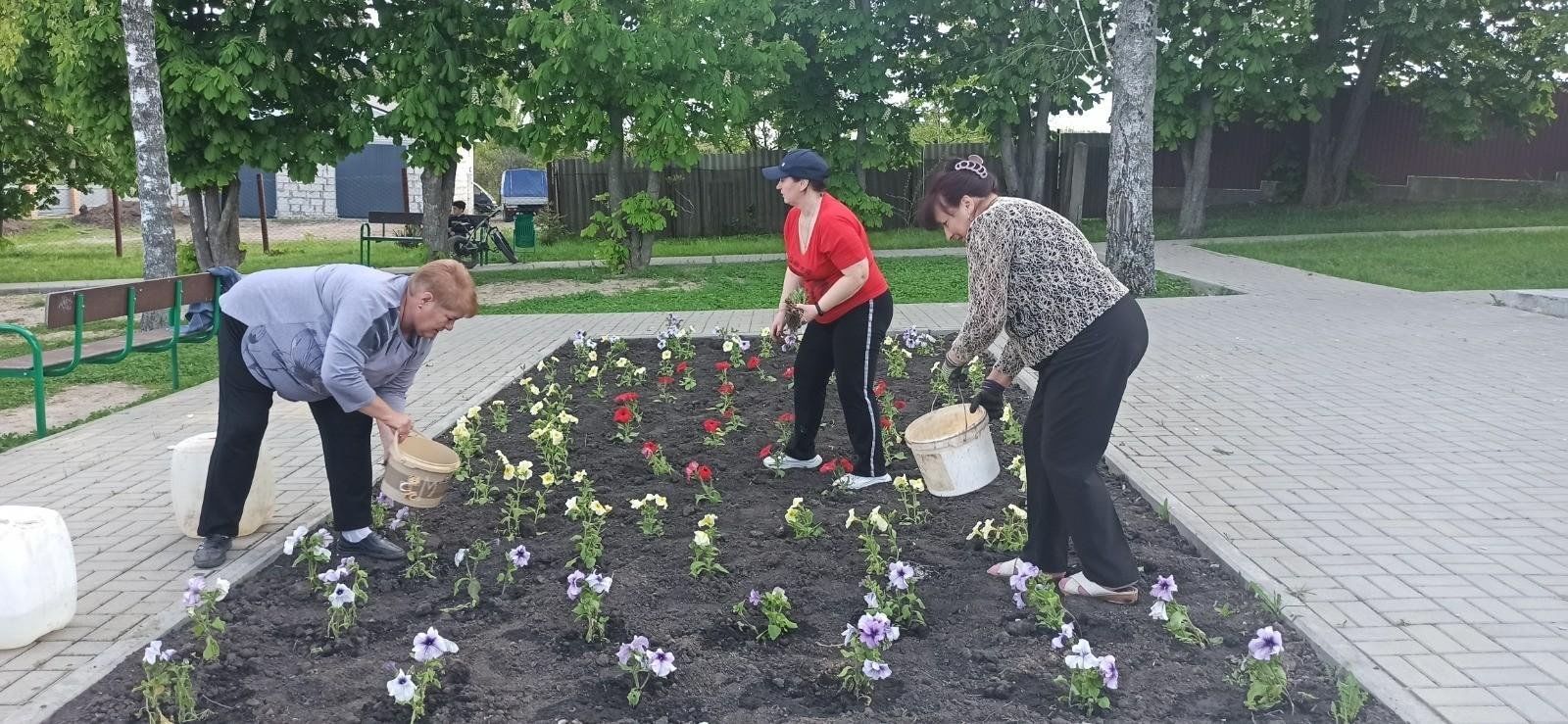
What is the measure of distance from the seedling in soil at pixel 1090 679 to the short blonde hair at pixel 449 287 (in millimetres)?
2319

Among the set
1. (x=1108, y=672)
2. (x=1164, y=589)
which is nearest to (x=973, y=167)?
(x=1164, y=589)

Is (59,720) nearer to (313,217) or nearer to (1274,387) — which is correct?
(1274,387)

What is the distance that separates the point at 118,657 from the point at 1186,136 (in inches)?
840

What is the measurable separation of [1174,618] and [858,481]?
220 centimetres

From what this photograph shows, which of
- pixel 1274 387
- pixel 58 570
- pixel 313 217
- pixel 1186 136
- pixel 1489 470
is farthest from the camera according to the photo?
pixel 313 217

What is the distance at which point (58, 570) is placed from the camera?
426cm

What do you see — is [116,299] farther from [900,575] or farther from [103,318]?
[900,575]

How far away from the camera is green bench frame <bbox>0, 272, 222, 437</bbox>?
7.59 meters

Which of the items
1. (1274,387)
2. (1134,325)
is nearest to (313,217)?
(1274,387)

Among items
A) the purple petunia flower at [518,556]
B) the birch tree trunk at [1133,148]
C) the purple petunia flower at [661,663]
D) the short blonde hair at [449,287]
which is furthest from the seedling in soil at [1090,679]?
the birch tree trunk at [1133,148]

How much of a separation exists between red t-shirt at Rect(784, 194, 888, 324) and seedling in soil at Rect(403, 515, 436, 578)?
2.03 m

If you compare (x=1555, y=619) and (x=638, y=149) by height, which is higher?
(x=638, y=149)

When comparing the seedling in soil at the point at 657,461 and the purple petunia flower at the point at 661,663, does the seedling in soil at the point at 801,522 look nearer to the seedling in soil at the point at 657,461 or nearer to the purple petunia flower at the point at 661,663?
the seedling in soil at the point at 657,461

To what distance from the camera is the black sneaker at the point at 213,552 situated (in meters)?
4.96
